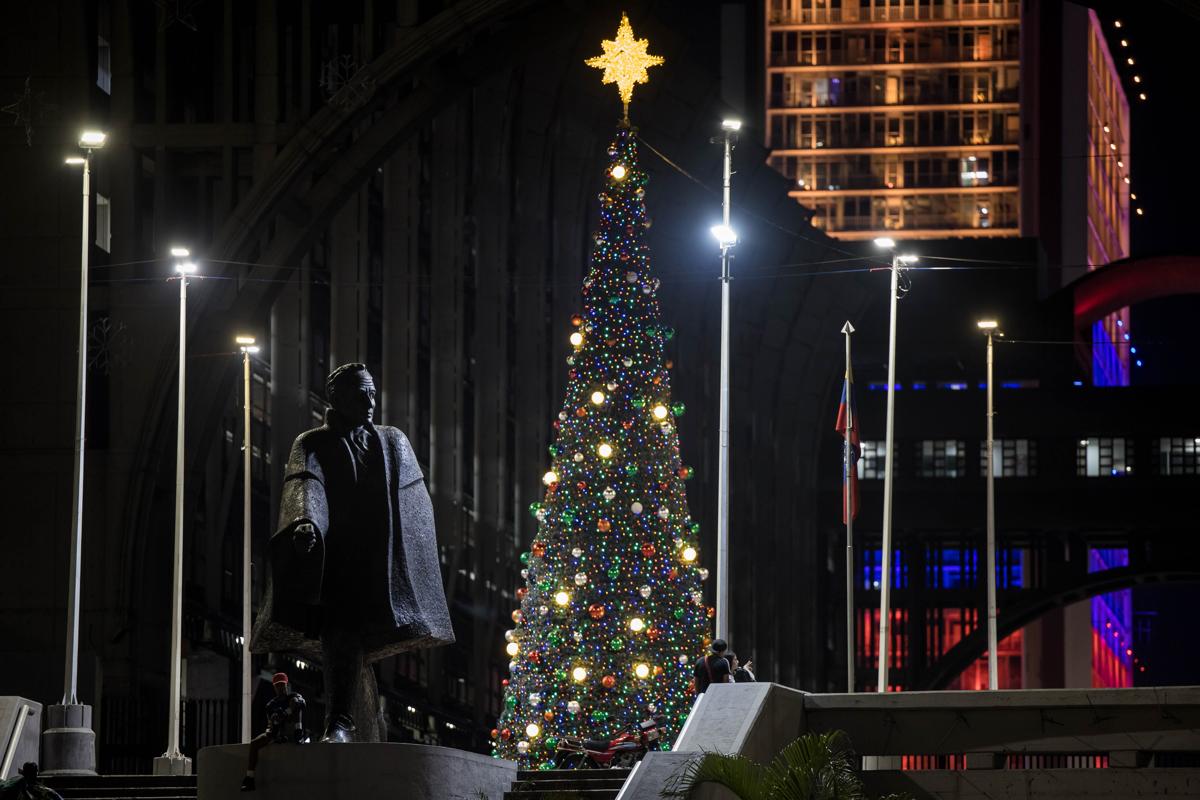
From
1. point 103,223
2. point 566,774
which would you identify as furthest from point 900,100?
point 566,774

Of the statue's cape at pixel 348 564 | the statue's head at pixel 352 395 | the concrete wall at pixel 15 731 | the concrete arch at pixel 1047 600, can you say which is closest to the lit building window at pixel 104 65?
the concrete wall at pixel 15 731

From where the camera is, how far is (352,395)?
61.0ft

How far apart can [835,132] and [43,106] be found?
12610 centimetres

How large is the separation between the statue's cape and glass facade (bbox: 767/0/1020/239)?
14663 centimetres

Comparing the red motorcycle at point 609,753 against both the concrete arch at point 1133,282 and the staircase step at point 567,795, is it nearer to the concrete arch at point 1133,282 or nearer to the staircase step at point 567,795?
the staircase step at point 567,795

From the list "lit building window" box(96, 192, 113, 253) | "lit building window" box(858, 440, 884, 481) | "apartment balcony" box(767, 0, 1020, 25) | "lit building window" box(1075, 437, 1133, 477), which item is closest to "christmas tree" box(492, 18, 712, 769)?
"lit building window" box(96, 192, 113, 253)

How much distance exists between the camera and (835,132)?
544 feet

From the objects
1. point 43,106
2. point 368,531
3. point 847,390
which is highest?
point 43,106

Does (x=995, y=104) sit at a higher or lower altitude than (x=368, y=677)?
higher

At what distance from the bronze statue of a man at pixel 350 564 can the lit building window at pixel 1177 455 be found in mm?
77663

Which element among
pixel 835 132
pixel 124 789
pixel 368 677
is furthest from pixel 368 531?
pixel 835 132

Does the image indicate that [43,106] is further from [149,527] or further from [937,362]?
[937,362]

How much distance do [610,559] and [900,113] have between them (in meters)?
135

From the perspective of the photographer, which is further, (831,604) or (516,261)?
(831,604)
